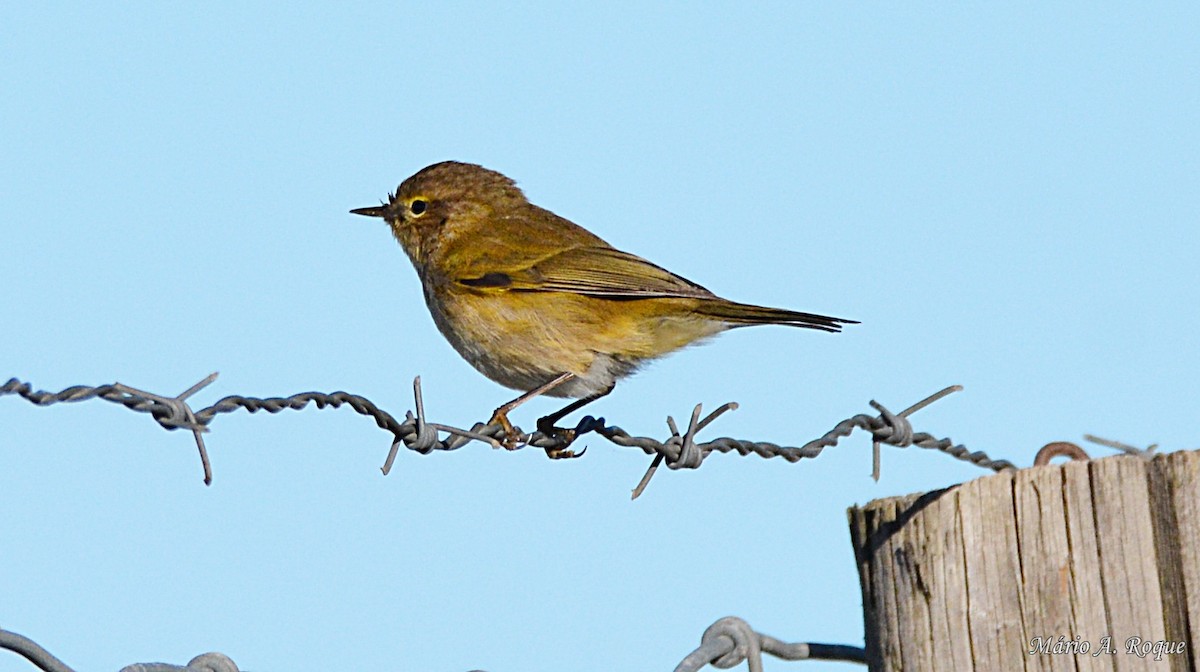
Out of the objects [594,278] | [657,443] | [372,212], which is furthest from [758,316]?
[372,212]

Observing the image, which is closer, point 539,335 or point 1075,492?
point 1075,492

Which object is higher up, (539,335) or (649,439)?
(539,335)

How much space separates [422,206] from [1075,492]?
538 cm

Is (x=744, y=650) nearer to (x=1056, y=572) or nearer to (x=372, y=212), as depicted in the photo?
(x=1056, y=572)

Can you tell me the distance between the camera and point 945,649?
11.1 feet

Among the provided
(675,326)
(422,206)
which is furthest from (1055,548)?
(422,206)

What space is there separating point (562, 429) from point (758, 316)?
1137 millimetres

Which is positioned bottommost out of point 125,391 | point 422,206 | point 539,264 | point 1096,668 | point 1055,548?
point 1096,668

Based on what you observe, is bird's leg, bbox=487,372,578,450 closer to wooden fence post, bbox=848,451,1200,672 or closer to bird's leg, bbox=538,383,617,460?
bird's leg, bbox=538,383,617,460

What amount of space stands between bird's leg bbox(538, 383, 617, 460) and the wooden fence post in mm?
2825

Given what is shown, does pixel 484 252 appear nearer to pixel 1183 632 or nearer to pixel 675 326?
pixel 675 326

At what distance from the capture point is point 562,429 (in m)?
6.54

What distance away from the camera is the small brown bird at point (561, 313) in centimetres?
670

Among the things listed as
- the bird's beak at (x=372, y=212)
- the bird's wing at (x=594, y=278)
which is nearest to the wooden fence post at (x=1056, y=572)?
the bird's wing at (x=594, y=278)
